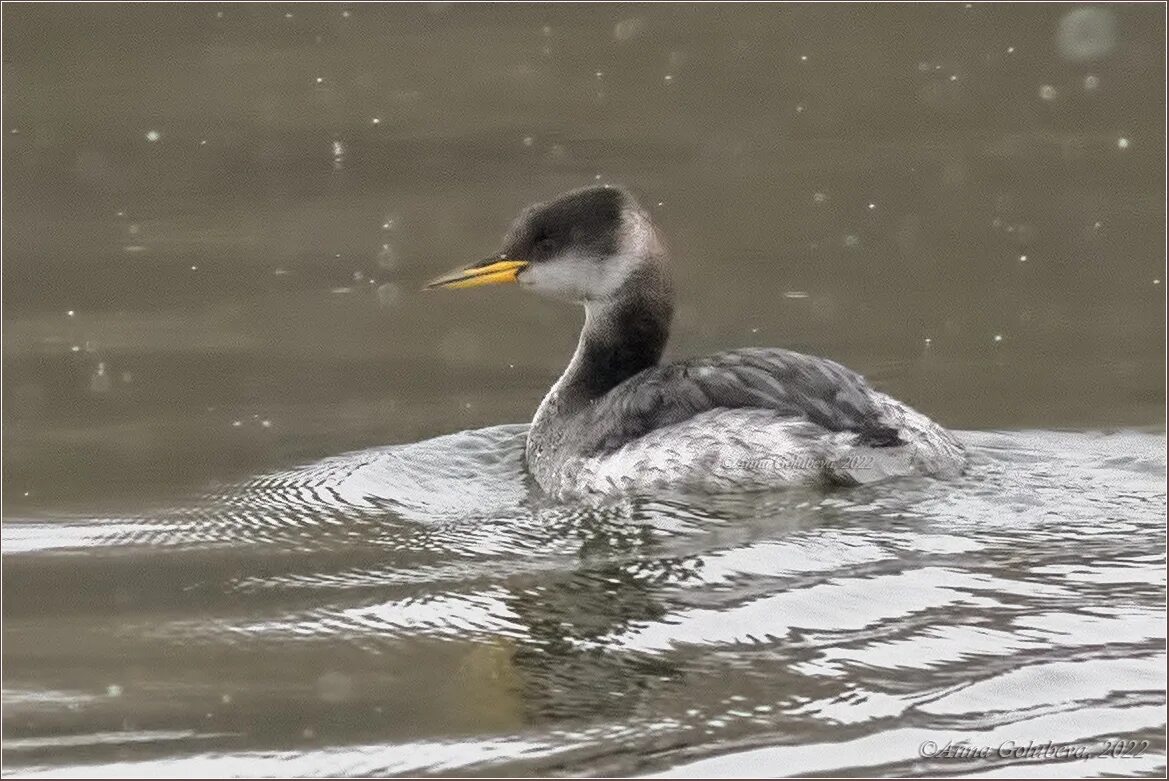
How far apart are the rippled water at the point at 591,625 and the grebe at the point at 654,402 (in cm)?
17

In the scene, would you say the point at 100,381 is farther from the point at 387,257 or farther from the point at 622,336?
the point at 622,336

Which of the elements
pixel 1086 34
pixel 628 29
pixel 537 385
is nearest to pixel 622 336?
pixel 537 385

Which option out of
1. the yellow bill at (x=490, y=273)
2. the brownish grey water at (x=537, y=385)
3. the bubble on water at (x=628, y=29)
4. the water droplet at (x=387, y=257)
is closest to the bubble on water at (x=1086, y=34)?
the brownish grey water at (x=537, y=385)

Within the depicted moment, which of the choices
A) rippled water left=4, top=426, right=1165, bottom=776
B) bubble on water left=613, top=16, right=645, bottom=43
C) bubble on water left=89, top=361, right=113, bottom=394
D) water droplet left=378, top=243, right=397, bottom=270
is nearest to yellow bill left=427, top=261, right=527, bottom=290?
rippled water left=4, top=426, right=1165, bottom=776

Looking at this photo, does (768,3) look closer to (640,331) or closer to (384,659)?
(640,331)

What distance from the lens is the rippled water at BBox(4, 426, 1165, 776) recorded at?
20.2 feet

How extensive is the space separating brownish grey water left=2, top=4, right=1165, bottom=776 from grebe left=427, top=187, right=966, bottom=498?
0.53ft

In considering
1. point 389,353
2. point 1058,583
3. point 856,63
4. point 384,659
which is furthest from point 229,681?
point 856,63

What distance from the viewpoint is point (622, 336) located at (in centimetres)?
970

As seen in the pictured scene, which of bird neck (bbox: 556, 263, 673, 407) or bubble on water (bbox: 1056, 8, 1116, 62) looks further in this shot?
bubble on water (bbox: 1056, 8, 1116, 62)

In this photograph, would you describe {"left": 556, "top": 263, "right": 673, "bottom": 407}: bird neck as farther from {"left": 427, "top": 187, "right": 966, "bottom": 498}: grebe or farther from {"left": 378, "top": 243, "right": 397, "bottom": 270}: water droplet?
{"left": 378, "top": 243, "right": 397, "bottom": 270}: water droplet

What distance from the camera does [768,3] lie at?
52.5 feet

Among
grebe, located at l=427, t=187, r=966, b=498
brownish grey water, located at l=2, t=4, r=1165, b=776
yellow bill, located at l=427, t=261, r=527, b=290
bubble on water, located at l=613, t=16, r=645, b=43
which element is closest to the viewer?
brownish grey water, located at l=2, t=4, r=1165, b=776

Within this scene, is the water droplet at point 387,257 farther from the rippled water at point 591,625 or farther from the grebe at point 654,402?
the rippled water at point 591,625
